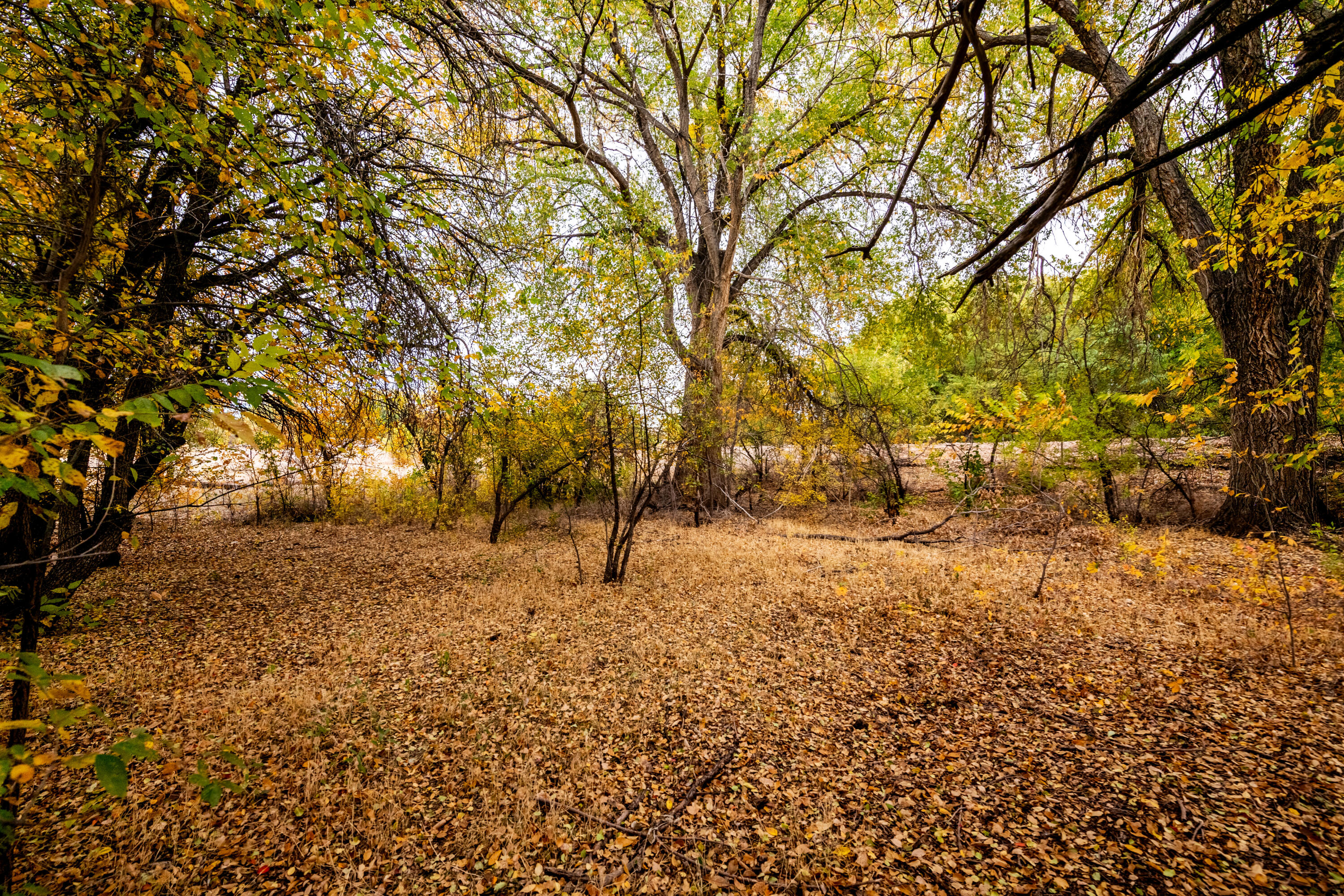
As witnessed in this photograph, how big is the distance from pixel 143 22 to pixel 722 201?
918cm

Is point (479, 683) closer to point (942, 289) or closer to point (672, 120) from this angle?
point (942, 289)

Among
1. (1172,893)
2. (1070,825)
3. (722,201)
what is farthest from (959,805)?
(722,201)

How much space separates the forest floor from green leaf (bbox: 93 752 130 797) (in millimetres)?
1688

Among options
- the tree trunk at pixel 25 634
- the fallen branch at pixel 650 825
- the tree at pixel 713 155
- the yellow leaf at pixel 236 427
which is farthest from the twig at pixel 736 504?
the yellow leaf at pixel 236 427

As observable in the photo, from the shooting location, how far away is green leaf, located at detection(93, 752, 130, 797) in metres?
1.01

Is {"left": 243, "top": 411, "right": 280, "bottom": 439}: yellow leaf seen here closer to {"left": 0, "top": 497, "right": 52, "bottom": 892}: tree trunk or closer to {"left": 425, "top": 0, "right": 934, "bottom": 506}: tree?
{"left": 0, "top": 497, "right": 52, "bottom": 892}: tree trunk

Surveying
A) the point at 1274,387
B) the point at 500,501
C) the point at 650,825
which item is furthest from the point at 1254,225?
the point at 500,501

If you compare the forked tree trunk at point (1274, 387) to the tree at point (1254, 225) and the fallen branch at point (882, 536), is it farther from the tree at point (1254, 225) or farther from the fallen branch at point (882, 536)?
the fallen branch at point (882, 536)

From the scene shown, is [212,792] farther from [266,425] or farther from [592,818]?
[592,818]

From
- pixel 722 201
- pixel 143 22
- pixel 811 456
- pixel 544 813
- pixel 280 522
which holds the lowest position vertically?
pixel 544 813

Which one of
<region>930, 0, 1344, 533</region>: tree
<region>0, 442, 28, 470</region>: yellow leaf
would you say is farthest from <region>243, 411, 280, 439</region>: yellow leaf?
<region>930, 0, 1344, 533</region>: tree

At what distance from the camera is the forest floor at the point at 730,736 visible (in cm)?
228

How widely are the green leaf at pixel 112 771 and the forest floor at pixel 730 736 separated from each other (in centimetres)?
169

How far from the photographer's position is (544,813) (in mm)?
2658
